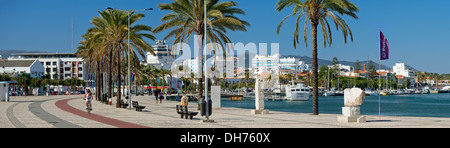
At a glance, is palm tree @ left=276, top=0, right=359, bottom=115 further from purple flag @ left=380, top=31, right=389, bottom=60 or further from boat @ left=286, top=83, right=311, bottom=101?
boat @ left=286, top=83, right=311, bottom=101

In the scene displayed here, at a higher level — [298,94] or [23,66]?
[23,66]

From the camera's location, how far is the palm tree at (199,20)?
29.2 m

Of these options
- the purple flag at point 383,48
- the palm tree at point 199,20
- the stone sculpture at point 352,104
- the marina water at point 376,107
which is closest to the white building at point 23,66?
the marina water at point 376,107

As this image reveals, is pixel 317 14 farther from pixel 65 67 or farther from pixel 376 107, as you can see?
pixel 65 67

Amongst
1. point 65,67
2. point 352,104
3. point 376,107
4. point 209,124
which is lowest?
point 376,107

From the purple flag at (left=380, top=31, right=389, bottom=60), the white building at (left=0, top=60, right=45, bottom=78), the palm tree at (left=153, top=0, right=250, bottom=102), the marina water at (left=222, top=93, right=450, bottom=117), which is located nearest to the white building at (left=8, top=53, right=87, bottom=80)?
the white building at (left=0, top=60, right=45, bottom=78)

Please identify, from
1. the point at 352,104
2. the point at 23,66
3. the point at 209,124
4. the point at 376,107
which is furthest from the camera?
the point at 23,66

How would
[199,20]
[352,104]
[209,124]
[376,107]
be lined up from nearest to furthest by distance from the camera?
[352,104]
[209,124]
[199,20]
[376,107]

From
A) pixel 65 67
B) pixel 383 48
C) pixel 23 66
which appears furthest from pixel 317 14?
pixel 65 67

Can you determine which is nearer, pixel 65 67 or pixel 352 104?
pixel 352 104

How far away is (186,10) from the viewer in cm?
2952

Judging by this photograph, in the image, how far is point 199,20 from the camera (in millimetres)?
29641
